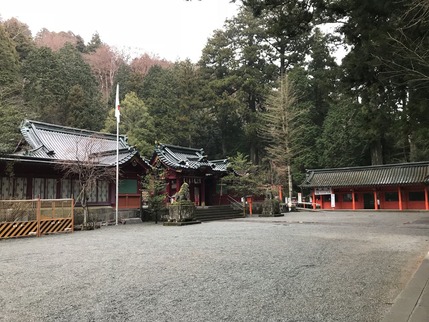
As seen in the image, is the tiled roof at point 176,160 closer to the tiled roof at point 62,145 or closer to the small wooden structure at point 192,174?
the small wooden structure at point 192,174

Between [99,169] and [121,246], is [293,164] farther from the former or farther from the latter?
[121,246]

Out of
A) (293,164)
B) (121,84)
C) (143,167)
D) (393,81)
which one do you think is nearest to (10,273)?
(393,81)

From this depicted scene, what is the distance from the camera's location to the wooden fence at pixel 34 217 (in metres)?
12.8

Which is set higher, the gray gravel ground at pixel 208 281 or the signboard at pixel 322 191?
the signboard at pixel 322 191

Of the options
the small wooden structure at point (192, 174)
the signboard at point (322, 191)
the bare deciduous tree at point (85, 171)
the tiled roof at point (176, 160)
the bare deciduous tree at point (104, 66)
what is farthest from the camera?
the bare deciduous tree at point (104, 66)

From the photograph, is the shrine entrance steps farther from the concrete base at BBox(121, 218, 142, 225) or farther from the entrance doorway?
the entrance doorway

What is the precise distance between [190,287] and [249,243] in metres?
4.96

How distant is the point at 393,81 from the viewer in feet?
28.0

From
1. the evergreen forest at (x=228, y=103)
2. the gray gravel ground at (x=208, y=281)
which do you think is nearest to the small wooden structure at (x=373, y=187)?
the evergreen forest at (x=228, y=103)

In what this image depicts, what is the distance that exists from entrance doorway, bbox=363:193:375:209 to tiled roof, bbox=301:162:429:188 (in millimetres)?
1721

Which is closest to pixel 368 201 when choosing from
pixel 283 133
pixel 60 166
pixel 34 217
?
pixel 283 133

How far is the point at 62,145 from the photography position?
22438 mm

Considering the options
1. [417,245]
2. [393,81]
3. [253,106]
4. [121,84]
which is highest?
[121,84]

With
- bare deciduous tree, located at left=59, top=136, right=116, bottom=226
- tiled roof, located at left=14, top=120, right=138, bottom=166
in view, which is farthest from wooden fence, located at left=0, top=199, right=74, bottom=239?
tiled roof, located at left=14, top=120, right=138, bottom=166
